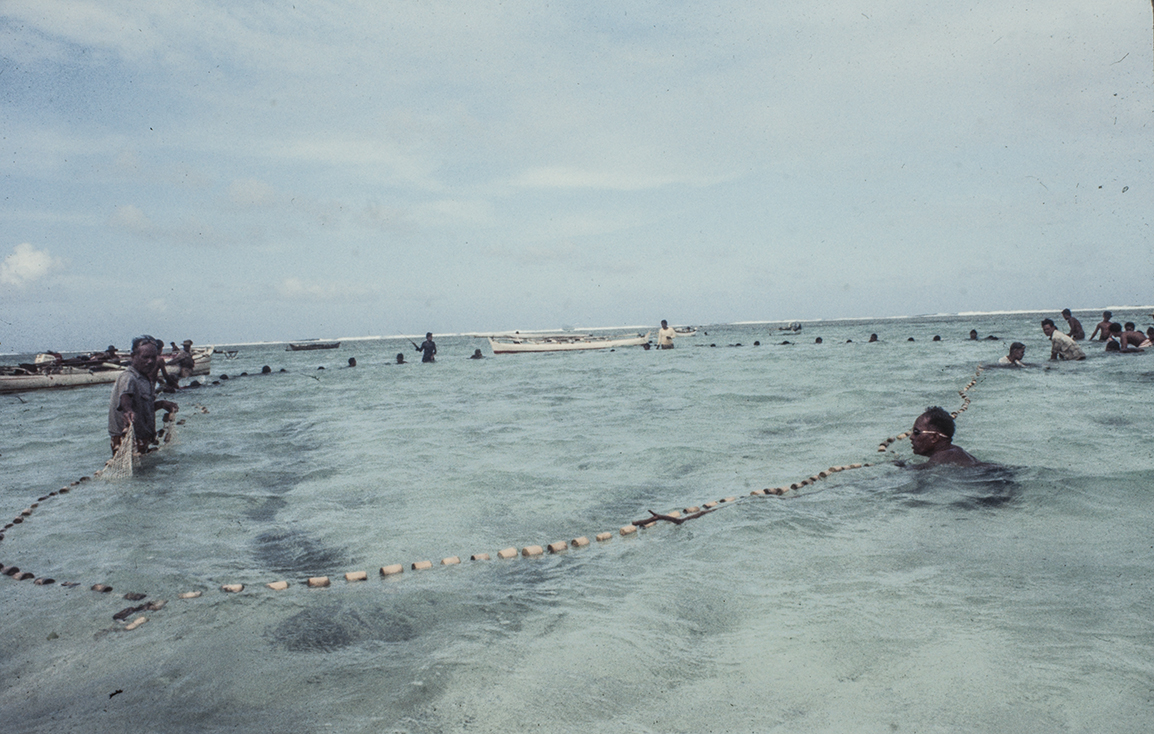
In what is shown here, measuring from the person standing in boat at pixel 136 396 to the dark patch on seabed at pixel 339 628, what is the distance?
6.51 meters

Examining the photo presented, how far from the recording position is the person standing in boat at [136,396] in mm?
9398

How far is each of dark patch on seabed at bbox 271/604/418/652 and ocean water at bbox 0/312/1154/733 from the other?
0.9 inches

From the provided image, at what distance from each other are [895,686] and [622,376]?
69.1 feet

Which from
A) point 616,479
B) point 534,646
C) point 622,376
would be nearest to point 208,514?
Answer: point 616,479

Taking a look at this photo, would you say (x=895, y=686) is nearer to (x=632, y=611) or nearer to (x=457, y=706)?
(x=632, y=611)

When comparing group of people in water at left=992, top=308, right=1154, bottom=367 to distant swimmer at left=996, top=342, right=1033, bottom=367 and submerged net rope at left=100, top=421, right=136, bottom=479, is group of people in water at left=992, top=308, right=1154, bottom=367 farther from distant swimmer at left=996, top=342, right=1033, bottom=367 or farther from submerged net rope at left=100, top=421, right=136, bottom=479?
submerged net rope at left=100, top=421, right=136, bottom=479

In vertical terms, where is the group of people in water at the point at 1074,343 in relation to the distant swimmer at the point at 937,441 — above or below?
above

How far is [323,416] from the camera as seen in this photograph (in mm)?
15641

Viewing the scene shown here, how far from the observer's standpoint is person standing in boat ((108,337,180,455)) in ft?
30.8

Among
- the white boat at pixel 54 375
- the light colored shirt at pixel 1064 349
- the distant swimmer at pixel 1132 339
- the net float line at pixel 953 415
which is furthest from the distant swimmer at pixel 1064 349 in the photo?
the white boat at pixel 54 375

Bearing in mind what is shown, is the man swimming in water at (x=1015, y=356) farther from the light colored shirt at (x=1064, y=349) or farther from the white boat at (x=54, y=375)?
the white boat at (x=54, y=375)

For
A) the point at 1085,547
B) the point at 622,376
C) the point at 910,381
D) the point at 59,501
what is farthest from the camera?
the point at 622,376

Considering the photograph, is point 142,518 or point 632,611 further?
point 142,518

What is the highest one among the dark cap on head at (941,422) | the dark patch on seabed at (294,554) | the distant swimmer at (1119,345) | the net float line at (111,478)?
the distant swimmer at (1119,345)
